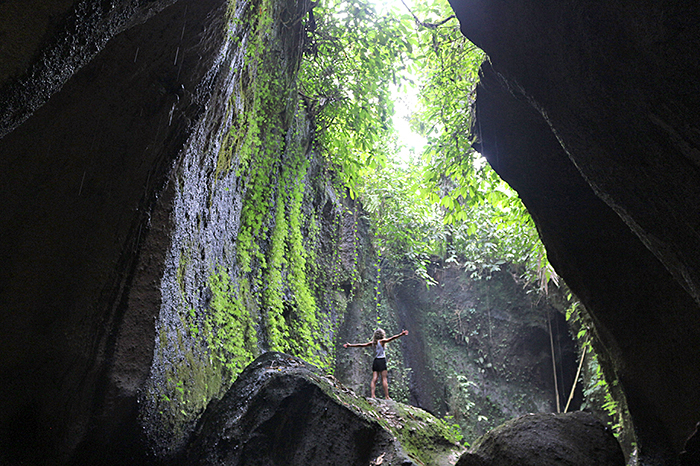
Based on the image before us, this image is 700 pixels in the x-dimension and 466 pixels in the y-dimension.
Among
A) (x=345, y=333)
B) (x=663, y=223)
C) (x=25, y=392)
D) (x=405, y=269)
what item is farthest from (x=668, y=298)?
(x=405, y=269)

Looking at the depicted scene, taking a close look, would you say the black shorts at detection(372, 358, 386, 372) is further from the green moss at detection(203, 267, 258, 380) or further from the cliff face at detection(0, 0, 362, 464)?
the cliff face at detection(0, 0, 362, 464)

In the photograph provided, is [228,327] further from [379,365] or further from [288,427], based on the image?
[379,365]

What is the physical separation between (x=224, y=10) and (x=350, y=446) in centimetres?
475

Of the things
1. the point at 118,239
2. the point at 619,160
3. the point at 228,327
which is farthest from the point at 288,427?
the point at 619,160

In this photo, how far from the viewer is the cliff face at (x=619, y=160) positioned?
2238 millimetres

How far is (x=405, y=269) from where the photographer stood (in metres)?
15.6

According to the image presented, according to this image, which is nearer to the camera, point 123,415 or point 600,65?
point 600,65

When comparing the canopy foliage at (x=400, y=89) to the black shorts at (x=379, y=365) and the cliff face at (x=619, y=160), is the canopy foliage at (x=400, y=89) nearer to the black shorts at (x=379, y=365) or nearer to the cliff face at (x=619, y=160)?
the cliff face at (x=619, y=160)

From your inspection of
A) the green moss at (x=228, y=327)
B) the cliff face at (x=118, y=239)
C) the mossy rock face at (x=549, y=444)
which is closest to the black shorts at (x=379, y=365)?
the green moss at (x=228, y=327)

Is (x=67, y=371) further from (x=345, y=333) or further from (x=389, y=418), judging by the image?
(x=345, y=333)

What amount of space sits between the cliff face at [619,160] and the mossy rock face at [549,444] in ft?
1.70

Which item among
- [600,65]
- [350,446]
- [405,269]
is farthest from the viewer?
[405,269]

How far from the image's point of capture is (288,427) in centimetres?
425

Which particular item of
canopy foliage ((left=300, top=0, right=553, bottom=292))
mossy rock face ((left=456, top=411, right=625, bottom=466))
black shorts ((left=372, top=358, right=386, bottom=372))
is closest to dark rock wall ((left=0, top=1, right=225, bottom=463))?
mossy rock face ((left=456, top=411, right=625, bottom=466))
